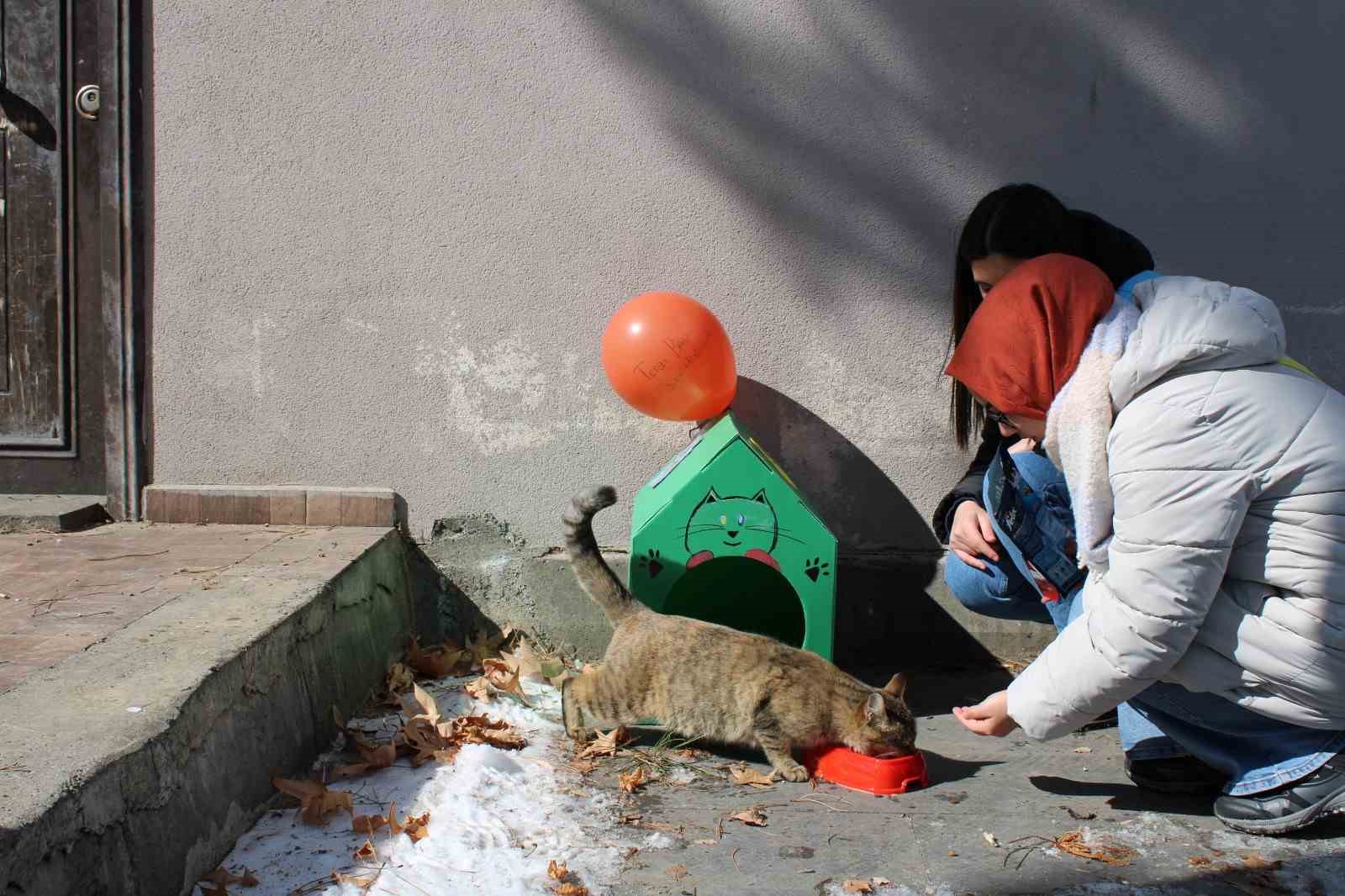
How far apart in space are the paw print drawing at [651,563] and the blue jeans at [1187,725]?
3.13 ft

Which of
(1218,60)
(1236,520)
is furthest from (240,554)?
(1218,60)

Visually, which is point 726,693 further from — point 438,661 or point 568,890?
point 438,661

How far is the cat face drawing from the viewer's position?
3473 mm

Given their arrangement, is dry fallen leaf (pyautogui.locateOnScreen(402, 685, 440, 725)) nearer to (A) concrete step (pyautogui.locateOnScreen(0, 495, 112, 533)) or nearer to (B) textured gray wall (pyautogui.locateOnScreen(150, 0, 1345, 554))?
(B) textured gray wall (pyautogui.locateOnScreen(150, 0, 1345, 554))

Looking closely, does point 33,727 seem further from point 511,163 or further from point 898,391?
point 898,391

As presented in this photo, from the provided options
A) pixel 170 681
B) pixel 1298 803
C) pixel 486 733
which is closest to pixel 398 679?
pixel 486 733

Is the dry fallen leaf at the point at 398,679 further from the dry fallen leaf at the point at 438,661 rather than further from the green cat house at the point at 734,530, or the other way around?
the green cat house at the point at 734,530

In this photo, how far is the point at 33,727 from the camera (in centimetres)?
211

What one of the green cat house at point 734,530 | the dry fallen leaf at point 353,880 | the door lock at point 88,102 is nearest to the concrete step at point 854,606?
the green cat house at point 734,530

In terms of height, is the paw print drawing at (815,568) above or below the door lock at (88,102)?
below

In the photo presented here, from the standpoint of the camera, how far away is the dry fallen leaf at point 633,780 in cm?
304

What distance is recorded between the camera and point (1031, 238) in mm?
3184

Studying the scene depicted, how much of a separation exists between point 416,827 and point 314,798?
0.26 metres

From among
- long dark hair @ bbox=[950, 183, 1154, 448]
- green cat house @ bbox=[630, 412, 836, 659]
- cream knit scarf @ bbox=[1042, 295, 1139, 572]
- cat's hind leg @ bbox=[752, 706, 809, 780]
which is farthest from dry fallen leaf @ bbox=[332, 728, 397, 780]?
long dark hair @ bbox=[950, 183, 1154, 448]
